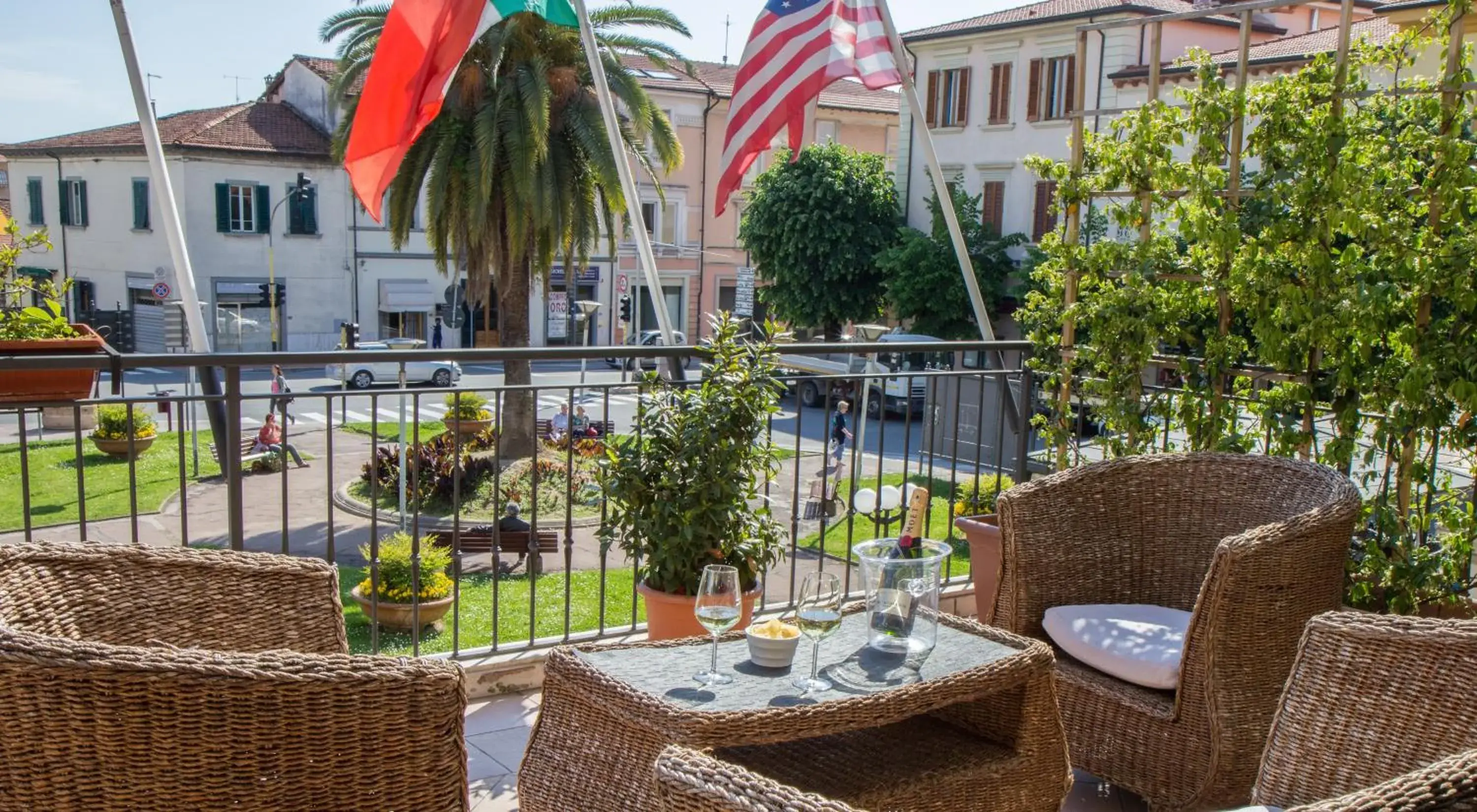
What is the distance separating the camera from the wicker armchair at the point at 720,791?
1.46 metres

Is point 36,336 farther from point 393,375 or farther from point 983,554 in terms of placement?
point 393,375

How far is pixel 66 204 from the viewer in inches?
1351

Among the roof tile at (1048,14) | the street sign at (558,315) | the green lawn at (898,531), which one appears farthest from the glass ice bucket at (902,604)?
the street sign at (558,315)

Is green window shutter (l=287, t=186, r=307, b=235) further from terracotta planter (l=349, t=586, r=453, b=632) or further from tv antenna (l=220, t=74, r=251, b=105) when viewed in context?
terracotta planter (l=349, t=586, r=453, b=632)

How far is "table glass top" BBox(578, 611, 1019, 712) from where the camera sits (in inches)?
95.3

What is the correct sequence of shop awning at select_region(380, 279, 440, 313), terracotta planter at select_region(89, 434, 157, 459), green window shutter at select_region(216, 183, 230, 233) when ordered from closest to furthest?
terracotta planter at select_region(89, 434, 157, 459) < green window shutter at select_region(216, 183, 230, 233) < shop awning at select_region(380, 279, 440, 313)

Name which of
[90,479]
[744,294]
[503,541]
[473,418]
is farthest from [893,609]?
[744,294]

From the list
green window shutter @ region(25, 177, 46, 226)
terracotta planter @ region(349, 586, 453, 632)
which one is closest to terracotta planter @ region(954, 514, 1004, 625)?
terracotta planter @ region(349, 586, 453, 632)

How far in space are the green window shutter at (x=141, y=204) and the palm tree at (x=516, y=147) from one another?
1631 centimetres

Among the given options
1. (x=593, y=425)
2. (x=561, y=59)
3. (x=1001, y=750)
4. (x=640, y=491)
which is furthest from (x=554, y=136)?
(x=1001, y=750)

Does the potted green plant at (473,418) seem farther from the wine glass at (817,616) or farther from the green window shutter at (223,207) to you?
the green window shutter at (223,207)

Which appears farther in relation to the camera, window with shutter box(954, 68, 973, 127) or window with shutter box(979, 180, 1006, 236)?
window with shutter box(954, 68, 973, 127)

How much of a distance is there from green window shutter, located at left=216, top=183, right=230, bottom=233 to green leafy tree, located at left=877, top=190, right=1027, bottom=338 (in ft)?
51.7

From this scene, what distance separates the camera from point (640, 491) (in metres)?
3.58
